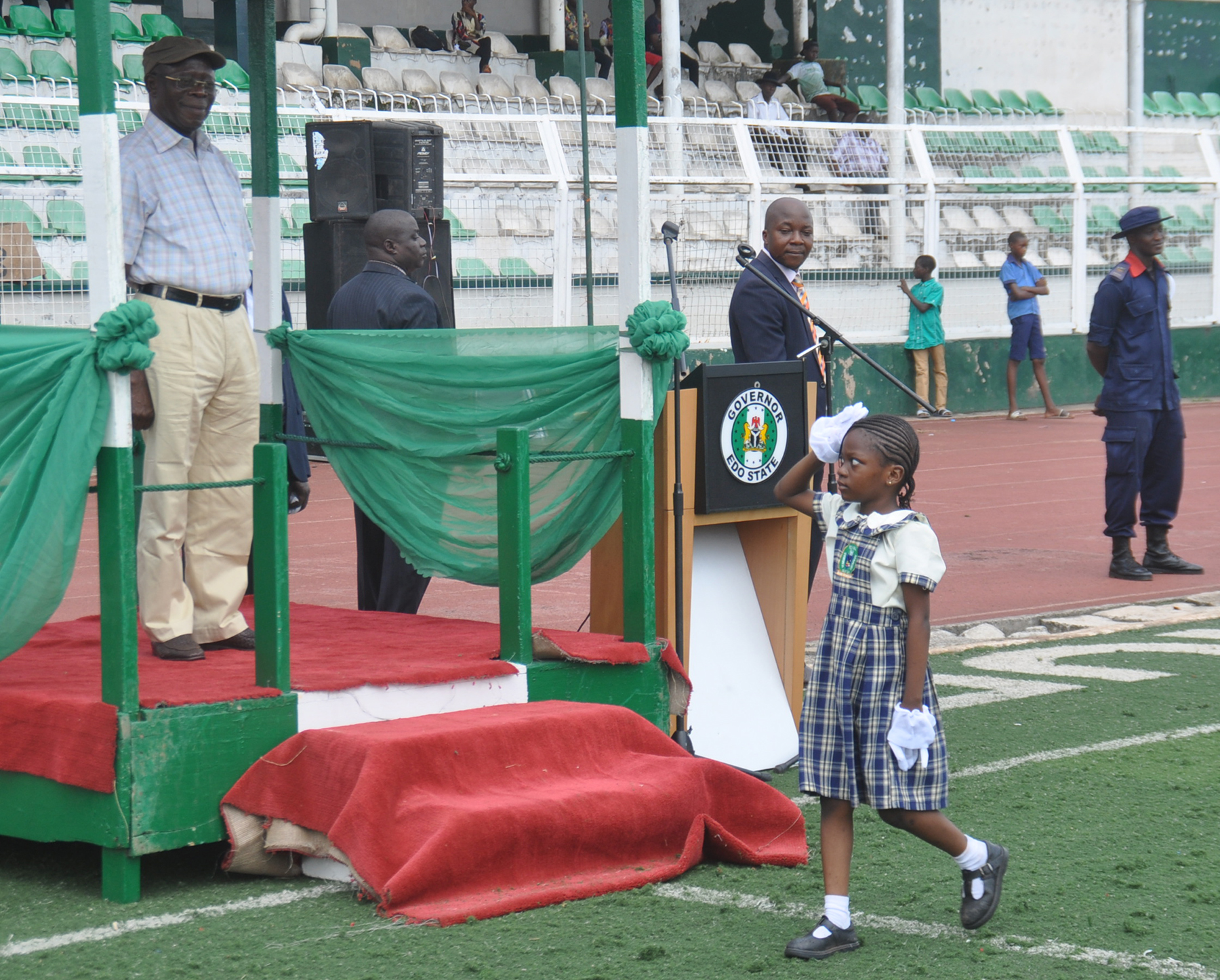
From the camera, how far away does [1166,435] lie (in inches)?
375

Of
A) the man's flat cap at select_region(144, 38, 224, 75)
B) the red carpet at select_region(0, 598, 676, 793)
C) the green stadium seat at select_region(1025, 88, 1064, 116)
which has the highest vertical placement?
the green stadium seat at select_region(1025, 88, 1064, 116)

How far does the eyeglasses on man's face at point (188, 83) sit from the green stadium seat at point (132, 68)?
36.3 ft

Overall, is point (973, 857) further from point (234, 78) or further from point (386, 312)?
point (234, 78)

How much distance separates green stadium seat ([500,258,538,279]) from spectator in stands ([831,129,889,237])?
4.82 metres

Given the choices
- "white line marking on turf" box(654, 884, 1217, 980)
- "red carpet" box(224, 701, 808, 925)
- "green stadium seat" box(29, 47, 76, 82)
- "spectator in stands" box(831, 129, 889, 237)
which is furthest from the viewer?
"spectator in stands" box(831, 129, 889, 237)

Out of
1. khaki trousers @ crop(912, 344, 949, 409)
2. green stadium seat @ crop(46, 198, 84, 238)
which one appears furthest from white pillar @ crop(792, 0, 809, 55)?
green stadium seat @ crop(46, 198, 84, 238)

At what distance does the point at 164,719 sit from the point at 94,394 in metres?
0.86

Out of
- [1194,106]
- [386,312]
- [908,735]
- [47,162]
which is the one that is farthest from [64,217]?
[1194,106]

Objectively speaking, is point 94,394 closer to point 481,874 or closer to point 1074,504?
point 481,874

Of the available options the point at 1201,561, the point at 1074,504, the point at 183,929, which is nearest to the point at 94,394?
the point at 183,929

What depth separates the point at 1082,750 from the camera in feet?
19.4

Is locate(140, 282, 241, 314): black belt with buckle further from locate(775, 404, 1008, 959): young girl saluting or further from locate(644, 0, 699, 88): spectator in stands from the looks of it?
locate(644, 0, 699, 88): spectator in stands

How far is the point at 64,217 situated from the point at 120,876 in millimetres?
8542

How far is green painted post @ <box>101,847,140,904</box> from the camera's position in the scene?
14.2 ft
